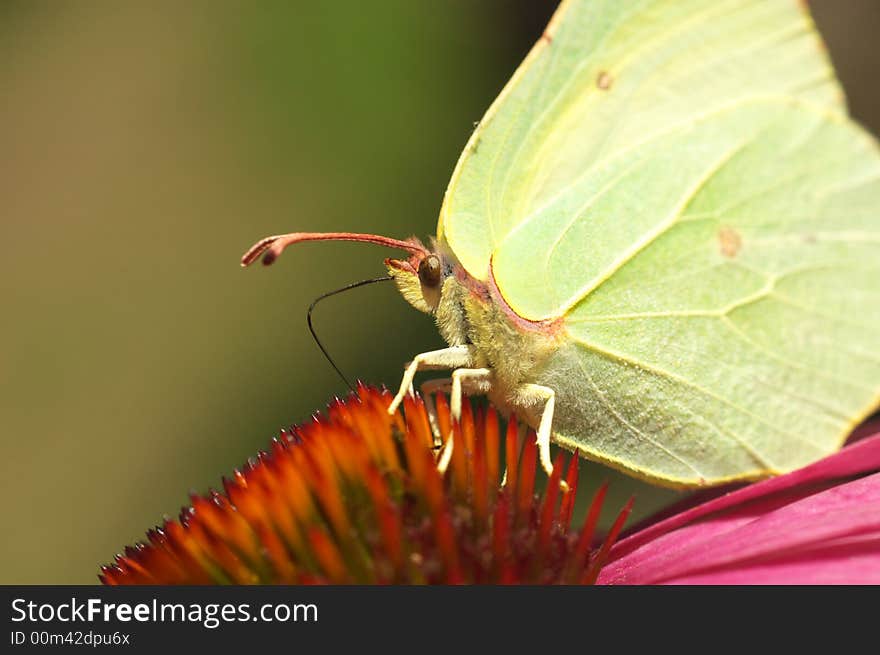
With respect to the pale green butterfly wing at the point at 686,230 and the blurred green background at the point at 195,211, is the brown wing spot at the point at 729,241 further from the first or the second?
the blurred green background at the point at 195,211

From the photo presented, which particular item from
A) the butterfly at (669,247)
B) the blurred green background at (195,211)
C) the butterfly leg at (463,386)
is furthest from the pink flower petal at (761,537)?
the blurred green background at (195,211)

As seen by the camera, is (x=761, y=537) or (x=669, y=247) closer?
(x=761, y=537)

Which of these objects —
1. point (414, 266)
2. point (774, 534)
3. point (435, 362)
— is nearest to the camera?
point (774, 534)

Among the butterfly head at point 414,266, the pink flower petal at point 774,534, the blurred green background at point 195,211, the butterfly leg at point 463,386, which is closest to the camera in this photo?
the pink flower petal at point 774,534

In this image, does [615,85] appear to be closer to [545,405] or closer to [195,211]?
[545,405]

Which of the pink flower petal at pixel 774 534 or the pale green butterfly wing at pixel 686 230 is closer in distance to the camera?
the pink flower petal at pixel 774 534

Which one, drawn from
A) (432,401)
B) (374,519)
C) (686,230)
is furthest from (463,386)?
(686,230)
